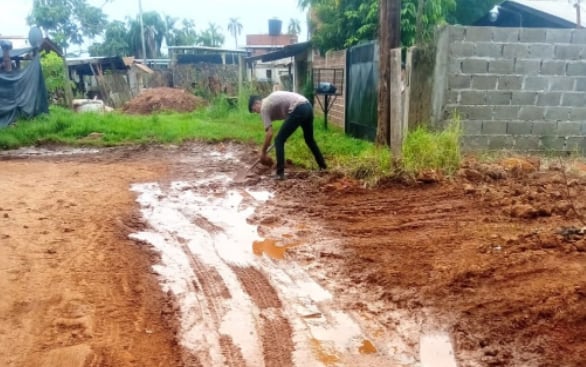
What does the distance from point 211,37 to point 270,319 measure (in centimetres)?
4831

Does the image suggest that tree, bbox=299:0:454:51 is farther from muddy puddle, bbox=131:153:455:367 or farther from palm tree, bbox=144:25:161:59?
palm tree, bbox=144:25:161:59

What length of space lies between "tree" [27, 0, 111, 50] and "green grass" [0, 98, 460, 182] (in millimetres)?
30702

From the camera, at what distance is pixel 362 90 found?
8.65 metres

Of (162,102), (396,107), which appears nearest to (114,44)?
(162,102)

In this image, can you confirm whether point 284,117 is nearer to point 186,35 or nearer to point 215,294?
point 215,294

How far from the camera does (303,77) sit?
53.3 ft

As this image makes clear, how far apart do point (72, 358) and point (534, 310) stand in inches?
97.9

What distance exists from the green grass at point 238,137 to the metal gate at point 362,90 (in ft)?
0.97

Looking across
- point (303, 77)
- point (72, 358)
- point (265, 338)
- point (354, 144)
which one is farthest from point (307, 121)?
point (303, 77)

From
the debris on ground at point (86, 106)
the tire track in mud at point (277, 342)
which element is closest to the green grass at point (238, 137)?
the debris on ground at point (86, 106)

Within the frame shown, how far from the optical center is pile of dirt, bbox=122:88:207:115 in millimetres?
16672

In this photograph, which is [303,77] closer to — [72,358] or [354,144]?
[354,144]

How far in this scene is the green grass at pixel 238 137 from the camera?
→ 5.48 m

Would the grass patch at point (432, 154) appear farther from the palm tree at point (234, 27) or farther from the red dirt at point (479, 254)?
the palm tree at point (234, 27)
